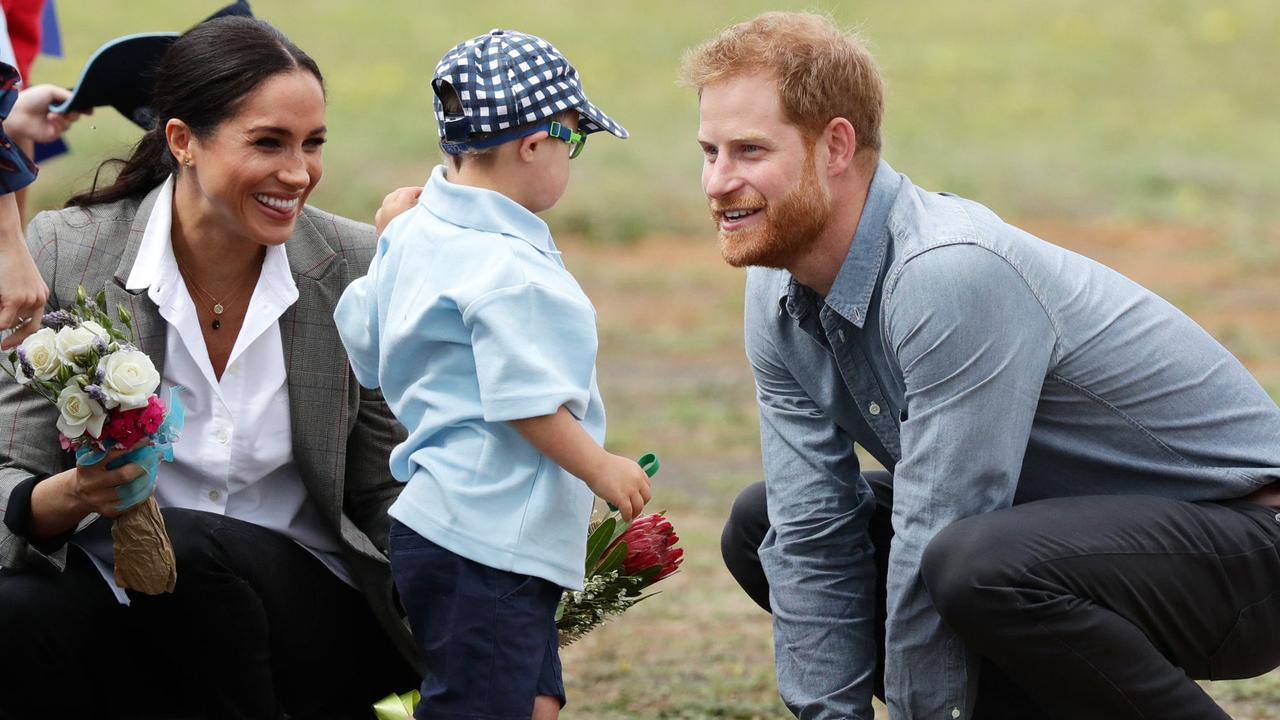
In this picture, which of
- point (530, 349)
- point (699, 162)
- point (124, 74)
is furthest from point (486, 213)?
point (699, 162)

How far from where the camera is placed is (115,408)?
2715 millimetres

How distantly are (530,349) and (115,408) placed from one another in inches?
27.1

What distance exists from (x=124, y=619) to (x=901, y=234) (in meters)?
1.61

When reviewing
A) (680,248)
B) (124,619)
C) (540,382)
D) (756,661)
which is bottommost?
(680,248)

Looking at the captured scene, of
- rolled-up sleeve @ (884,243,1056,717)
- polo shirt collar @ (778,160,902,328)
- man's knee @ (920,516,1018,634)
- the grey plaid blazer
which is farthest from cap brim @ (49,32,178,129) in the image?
man's knee @ (920,516,1018,634)

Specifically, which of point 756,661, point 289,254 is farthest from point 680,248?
point 289,254

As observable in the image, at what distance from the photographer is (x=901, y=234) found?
9.62 feet

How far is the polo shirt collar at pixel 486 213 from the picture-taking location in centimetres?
278

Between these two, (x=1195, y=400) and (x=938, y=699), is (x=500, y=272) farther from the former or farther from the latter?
(x=1195, y=400)

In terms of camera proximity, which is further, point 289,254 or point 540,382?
point 289,254

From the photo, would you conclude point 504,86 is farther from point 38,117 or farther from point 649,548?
point 38,117

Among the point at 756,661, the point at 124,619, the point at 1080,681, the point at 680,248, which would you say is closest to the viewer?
the point at 1080,681

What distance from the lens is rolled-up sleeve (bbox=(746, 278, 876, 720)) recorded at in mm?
3125

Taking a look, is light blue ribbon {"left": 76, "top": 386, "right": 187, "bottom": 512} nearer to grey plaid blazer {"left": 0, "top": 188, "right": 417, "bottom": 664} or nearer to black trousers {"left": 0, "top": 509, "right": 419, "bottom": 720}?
black trousers {"left": 0, "top": 509, "right": 419, "bottom": 720}
